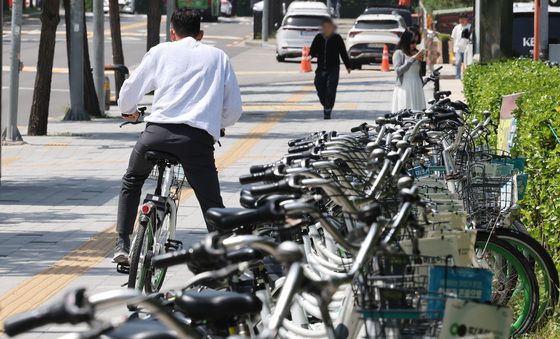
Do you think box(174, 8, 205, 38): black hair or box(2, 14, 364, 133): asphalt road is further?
box(2, 14, 364, 133): asphalt road

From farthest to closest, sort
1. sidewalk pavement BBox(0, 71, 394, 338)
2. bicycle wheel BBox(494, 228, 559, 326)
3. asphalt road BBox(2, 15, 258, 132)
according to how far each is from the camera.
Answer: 1. asphalt road BBox(2, 15, 258, 132)
2. sidewalk pavement BBox(0, 71, 394, 338)
3. bicycle wheel BBox(494, 228, 559, 326)

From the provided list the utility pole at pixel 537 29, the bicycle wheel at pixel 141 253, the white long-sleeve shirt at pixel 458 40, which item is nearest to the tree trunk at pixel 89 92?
the utility pole at pixel 537 29

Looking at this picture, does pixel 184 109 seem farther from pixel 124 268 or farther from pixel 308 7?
pixel 308 7

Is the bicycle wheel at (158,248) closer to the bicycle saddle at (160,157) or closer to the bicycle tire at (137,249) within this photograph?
the bicycle tire at (137,249)

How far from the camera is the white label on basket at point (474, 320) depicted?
4.18m

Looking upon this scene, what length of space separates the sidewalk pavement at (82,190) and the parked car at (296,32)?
15.0 m

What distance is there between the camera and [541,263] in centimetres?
694

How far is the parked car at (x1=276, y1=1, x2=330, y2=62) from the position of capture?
4497 centimetres

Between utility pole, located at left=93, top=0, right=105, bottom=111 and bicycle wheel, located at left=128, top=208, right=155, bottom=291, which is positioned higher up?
utility pole, located at left=93, top=0, right=105, bottom=111

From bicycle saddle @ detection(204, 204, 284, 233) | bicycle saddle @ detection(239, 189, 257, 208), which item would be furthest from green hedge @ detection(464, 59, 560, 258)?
bicycle saddle @ detection(204, 204, 284, 233)

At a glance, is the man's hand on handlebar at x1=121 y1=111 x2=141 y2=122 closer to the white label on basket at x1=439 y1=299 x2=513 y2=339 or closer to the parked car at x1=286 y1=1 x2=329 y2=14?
the white label on basket at x1=439 y1=299 x2=513 y2=339

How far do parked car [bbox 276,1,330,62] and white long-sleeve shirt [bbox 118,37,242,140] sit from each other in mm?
36196

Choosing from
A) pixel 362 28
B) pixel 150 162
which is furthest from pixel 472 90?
pixel 362 28

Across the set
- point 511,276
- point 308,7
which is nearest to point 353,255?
point 511,276
